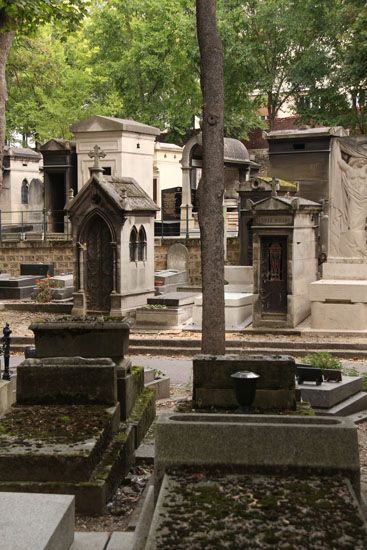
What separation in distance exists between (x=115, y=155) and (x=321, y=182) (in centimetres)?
725

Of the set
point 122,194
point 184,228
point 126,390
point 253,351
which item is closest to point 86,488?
point 126,390

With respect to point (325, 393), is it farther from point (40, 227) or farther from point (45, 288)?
point (40, 227)

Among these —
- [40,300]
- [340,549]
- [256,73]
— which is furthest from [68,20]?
[256,73]

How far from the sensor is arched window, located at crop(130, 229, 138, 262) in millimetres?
19156

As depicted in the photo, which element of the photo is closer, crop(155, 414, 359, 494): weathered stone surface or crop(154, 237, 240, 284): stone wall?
crop(155, 414, 359, 494): weathered stone surface

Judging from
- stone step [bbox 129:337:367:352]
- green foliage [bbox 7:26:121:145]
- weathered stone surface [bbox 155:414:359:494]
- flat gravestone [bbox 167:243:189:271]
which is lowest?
stone step [bbox 129:337:367:352]

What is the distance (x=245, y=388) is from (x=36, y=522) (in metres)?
3.02

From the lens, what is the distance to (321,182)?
21219 millimetres

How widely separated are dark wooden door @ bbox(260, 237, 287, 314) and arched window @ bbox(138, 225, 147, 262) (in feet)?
11.0

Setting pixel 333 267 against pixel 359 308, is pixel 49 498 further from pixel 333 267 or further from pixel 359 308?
pixel 333 267

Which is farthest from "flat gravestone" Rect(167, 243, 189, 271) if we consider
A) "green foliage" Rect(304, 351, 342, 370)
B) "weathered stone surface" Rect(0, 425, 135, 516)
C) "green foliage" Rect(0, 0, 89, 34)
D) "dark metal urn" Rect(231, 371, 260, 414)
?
"weathered stone surface" Rect(0, 425, 135, 516)

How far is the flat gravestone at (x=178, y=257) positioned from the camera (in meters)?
24.0

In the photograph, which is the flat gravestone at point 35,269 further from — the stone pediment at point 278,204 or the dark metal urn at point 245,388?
the dark metal urn at point 245,388

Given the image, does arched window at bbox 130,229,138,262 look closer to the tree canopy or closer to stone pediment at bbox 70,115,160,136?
stone pediment at bbox 70,115,160,136
